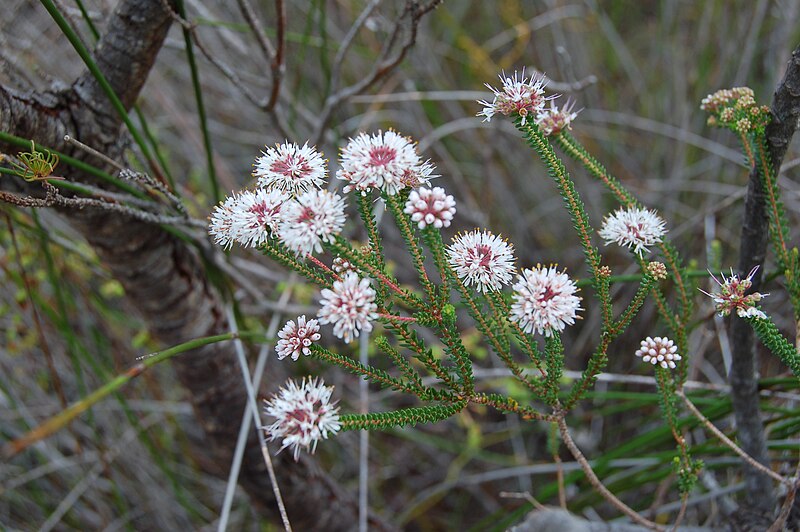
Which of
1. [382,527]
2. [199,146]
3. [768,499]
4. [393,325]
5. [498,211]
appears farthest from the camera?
[498,211]

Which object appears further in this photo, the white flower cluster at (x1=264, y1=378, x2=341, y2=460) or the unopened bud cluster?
the unopened bud cluster

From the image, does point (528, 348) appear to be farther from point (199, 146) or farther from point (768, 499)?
point (199, 146)

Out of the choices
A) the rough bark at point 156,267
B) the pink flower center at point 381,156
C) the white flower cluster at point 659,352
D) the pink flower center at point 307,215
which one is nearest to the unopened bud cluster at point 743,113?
the white flower cluster at point 659,352

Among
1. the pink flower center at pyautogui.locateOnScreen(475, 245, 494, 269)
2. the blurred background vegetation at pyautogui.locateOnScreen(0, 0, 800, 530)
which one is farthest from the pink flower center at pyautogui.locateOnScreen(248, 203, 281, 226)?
the blurred background vegetation at pyautogui.locateOnScreen(0, 0, 800, 530)

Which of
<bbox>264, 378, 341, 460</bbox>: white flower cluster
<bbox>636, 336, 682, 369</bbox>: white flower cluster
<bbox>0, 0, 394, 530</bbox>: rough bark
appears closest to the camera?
<bbox>264, 378, 341, 460</bbox>: white flower cluster

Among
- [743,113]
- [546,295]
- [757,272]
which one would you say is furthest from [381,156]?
[757,272]

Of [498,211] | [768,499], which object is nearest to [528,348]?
[768,499]

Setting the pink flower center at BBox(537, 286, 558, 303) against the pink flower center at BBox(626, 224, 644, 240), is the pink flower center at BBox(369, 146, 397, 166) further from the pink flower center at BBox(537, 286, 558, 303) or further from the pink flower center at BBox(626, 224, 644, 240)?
the pink flower center at BBox(626, 224, 644, 240)
